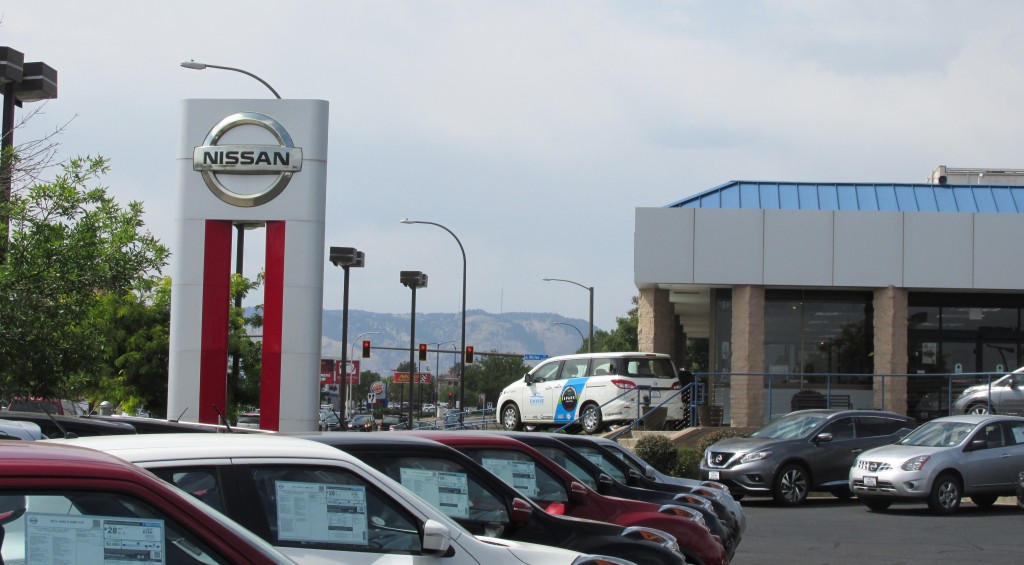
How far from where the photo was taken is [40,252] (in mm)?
11953

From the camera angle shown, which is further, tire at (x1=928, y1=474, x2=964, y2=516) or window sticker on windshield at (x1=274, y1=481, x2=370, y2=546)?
tire at (x1=928, y1=474, x2=964, y2=516)

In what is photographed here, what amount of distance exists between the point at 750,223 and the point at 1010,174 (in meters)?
A: 20.2

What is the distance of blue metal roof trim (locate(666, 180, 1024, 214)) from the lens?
30.0m

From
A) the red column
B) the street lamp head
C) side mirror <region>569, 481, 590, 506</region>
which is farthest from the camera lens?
the street lamp head

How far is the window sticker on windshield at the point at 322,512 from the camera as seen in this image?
17.4 ft

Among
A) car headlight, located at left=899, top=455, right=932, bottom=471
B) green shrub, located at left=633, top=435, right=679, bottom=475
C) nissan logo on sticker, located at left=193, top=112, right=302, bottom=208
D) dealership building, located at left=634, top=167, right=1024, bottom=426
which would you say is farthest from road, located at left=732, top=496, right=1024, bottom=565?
nissan logo on sticker, located at left=193, top=112, right=302, bottom=208

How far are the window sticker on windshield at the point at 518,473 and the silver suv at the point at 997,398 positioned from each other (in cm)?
1804

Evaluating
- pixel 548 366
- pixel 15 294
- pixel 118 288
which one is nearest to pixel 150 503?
pixel 15 294

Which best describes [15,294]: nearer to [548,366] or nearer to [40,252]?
[40,252]

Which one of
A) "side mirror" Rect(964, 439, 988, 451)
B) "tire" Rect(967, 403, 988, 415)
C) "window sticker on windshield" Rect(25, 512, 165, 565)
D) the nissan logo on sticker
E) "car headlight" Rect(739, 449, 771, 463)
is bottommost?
"car headlight" Rect(739, 449, 771, 463)

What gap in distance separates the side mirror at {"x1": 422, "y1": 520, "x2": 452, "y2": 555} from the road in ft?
27.4

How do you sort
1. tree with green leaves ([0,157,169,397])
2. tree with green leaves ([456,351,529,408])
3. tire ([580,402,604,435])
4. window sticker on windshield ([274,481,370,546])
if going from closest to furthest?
window sticker on windshield ([274,481,370,546]) < tree with green leaves ([0,157,169,397]) < tire ([580,402,604,435]) < tree with green leaves ([456,351,529,408])

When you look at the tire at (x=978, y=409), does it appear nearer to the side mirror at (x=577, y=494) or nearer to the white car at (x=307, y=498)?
the side mirror at (x=577, y=494)

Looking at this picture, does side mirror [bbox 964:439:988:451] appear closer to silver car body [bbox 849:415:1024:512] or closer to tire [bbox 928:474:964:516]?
silver car body [bbox 849:415:1024:512]
